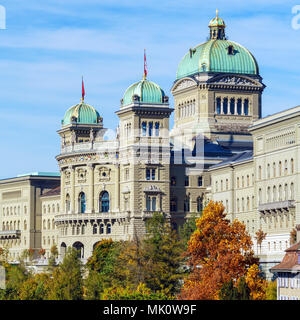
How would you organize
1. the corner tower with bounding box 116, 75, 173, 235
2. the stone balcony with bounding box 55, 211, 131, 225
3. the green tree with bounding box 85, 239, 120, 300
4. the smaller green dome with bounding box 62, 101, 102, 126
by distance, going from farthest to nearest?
the smaller green dome with bounding box 62, 101, 102, 126 → the stone balcony with bounding box 55, 211, 131, 225 → the corner tower with bounding box 116, 75, 173, 235 → the green tree with bounding box 85, 239, 120, 300

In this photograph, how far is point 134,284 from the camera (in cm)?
10312

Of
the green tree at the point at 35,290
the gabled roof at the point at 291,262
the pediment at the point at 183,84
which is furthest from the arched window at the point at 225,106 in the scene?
the gabled roof at the point at 291,262

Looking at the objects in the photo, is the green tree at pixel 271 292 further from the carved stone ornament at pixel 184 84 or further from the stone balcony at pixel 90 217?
the carved stone ornament at pixel 184 84

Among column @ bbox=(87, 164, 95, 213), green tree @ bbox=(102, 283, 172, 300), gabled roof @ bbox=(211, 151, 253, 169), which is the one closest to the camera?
green tree @ bbox=(102, 283, 172, 300)

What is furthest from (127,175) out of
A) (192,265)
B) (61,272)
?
(192,265)

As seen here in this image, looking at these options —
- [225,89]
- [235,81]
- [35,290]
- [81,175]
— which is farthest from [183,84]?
[35,290]

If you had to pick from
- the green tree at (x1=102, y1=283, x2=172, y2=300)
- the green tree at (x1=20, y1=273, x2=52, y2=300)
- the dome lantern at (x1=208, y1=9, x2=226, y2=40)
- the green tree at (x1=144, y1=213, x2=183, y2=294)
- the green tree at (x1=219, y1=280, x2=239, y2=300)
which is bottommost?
the green tree at (x1=20, y1=273, x2=52, y2=300)

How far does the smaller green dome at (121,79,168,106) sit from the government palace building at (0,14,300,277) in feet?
0.51

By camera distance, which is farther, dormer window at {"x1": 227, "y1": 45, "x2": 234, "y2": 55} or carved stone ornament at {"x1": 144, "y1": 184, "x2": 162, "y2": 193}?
dormer window at {"x1": 227, "y1": 45, "x2": 234, "y2": 55}

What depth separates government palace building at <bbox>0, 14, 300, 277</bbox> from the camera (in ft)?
407

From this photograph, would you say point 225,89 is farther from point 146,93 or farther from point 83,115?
point 83,115

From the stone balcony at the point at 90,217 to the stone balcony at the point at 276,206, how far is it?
35535mm

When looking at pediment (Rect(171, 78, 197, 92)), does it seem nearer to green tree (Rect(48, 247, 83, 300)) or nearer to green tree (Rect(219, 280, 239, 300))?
green tree (Rect(48, 247, 83, 300))

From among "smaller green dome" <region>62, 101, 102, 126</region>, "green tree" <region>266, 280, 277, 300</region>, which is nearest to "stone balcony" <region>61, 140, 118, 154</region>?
"smaller green dome" <region>62, 101, 102, 126</region>
